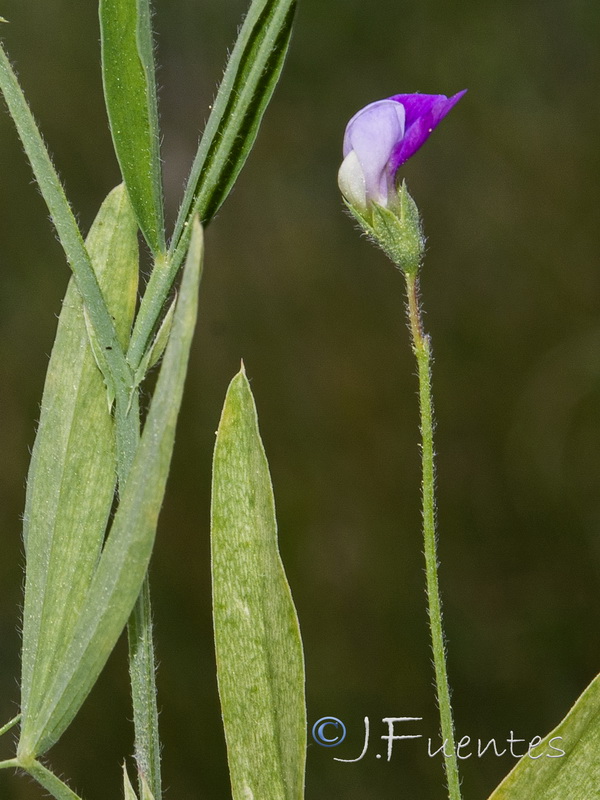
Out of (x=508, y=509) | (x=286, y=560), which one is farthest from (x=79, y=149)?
(x=508, y=509)

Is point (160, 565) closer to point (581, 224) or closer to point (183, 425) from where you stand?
point (183, 425)

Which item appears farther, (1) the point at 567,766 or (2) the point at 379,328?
(2) the point at 379,328

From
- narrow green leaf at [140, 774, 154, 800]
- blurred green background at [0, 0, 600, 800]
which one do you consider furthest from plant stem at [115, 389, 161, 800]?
blurred green background at [0, 0, 600, 800]

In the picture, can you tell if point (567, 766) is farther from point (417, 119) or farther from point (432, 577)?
point (417, 119)

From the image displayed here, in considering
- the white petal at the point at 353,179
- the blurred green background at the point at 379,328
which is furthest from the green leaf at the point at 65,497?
the blurred green background at the point at 379,328

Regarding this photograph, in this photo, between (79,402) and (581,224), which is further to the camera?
(581,224)

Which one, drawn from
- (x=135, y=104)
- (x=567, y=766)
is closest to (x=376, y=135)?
(x=135, y=104)
